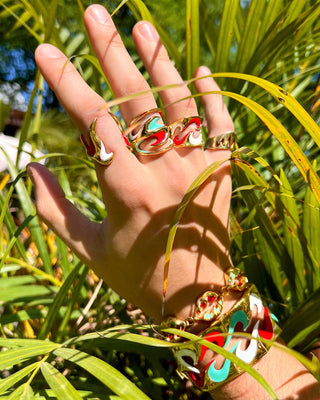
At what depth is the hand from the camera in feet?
1.17

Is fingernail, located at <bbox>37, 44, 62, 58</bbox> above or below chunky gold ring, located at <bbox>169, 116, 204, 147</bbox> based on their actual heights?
above

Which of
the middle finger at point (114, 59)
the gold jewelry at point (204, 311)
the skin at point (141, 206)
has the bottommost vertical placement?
the gold jewelry at point (204, 311)

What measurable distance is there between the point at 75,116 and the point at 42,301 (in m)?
0.28

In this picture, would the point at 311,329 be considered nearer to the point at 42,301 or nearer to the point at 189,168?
the point at 189,168

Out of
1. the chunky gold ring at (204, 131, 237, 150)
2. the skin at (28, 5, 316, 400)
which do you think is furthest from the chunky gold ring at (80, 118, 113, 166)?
the chunky gold ring at (204, 131, 237, 150)

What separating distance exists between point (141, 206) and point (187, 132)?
0.08 m

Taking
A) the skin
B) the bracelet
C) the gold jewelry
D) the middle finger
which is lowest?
the bracelet

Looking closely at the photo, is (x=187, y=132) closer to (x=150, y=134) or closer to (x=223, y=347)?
(x=150, y=134)

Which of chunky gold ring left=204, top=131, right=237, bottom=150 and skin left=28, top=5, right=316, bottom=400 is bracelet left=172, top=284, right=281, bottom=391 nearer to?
skin left=28, top=5, right=316, bottom=400

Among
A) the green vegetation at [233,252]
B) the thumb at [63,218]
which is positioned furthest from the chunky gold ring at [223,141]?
the thumb at [63,218]

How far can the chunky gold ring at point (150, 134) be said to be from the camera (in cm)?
35

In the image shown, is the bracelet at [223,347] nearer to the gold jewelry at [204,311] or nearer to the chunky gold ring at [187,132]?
the gold jewelry at [204,311]

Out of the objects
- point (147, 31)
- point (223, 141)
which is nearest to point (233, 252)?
point (223, 141)

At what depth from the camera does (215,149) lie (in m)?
0.43
